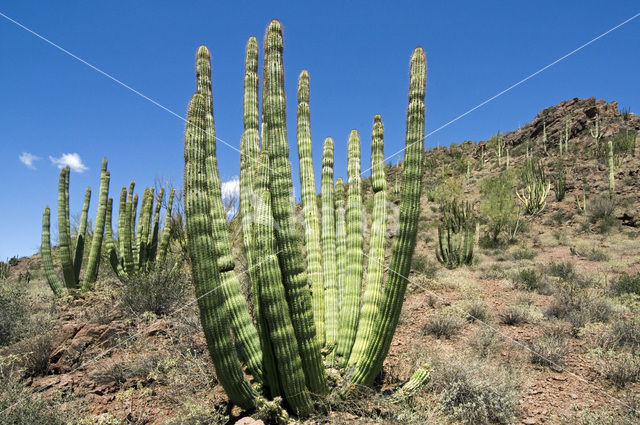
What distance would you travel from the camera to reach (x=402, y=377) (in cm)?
478

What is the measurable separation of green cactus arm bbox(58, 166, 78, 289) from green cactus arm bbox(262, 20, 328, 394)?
8239 millimetres

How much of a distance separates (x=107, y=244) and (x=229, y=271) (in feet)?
23.7

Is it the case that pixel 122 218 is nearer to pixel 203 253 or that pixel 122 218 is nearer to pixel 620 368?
pixel 203 253

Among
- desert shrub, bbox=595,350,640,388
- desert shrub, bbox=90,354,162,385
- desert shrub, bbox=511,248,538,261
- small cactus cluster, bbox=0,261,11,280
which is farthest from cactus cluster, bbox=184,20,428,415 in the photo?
small cactus cluster, bbox=0,261,11,280

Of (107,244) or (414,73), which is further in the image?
(107,244)

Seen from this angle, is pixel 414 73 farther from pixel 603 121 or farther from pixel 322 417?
pixel 603 121

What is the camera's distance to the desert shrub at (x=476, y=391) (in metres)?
4.01

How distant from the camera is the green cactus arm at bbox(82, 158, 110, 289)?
9.73 m

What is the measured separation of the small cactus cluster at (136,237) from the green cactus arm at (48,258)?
1.24m

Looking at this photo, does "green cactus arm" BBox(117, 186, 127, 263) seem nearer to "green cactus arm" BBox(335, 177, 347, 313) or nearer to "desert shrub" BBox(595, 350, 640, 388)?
"green cactus arm" BBox(335, 177, 347, 313)

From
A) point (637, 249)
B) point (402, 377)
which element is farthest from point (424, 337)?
point (637, 249)

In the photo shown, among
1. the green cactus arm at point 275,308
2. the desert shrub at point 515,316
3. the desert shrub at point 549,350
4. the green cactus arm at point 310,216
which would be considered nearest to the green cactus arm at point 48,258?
the green cactus arm at point 310,216

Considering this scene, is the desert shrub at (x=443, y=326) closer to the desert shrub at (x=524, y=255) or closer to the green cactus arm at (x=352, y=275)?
the green cactus arm at (x=352, y=275)

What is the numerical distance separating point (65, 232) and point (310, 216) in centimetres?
792
